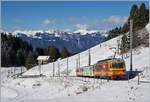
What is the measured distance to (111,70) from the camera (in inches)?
2014

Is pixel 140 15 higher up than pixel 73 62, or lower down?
higher up

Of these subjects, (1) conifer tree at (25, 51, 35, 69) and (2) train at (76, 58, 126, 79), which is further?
(1) conifer tree at (25, 51, 35, 69)

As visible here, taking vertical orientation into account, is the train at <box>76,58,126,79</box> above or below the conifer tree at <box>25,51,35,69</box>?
→ below

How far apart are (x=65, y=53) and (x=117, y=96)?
458ft

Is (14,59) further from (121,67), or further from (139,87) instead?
(139,87)

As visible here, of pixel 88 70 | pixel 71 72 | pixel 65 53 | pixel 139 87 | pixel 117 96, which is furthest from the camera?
pixel 65 53

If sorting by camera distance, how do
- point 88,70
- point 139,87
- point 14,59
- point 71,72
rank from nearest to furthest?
point 139,87
point 88,70
point 71,72
point 14,59

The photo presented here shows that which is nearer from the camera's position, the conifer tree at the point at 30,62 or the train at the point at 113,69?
the train at the point at 113,69

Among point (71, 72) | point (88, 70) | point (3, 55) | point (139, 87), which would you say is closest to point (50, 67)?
point (71, 72)

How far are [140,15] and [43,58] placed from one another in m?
55.9

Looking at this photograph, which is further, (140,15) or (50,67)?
(50,67)

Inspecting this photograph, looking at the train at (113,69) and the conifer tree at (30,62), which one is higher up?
the conifer tree at (30,62)

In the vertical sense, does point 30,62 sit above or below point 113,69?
above

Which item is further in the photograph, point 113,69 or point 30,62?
point 30,62
